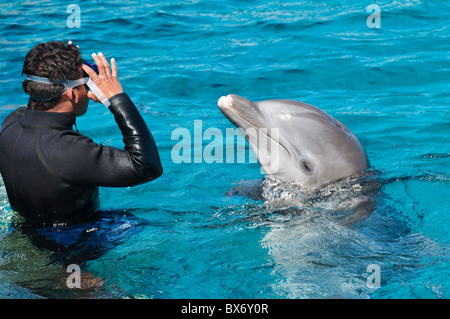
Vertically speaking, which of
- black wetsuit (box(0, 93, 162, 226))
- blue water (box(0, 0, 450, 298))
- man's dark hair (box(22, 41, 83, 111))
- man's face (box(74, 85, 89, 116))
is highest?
man's dark hair (box(22, 41, 83, 111))

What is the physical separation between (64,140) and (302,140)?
2229 mm

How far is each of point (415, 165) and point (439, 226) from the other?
1515 millimetres

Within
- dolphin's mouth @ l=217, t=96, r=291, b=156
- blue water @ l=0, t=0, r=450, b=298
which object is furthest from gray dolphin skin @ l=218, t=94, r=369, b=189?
blue water @ l=0, t=0, r=450, b=298

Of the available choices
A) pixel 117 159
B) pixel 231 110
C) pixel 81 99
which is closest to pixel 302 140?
pixel 231 110

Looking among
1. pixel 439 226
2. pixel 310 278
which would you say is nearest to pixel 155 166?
pixel 310 278

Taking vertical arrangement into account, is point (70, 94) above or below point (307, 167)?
above

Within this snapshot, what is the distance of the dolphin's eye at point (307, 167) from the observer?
18.0 ft

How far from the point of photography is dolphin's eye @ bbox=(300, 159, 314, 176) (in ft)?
18.0

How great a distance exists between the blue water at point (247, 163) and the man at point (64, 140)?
1.81 ft

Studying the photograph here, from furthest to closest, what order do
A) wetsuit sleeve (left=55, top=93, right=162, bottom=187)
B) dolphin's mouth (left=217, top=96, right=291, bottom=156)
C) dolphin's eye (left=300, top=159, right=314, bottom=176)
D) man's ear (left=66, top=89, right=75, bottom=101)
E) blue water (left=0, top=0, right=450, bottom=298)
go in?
dolphin's eye (left=300, top=159, right=314, bottom=176)
dolphin's mouth (left=217, top=96, right=291, bottom=156)
blue water (left=0, top=0, right=450, bottom=298)
man's ear (left=66, top=89, right=75, bottom=101)
wetsuit sleeve (left=55, top=93, right=162, bottom=187)

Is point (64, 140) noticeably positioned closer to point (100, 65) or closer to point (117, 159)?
point (117, 159)

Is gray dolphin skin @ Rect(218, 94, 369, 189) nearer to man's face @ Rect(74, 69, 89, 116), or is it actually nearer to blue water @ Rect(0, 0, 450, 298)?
blue water @ Rect(0, 0, 450, 298)

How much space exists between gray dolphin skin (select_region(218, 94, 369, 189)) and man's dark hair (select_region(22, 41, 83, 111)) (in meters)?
1.52

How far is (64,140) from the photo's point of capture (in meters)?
4.21
